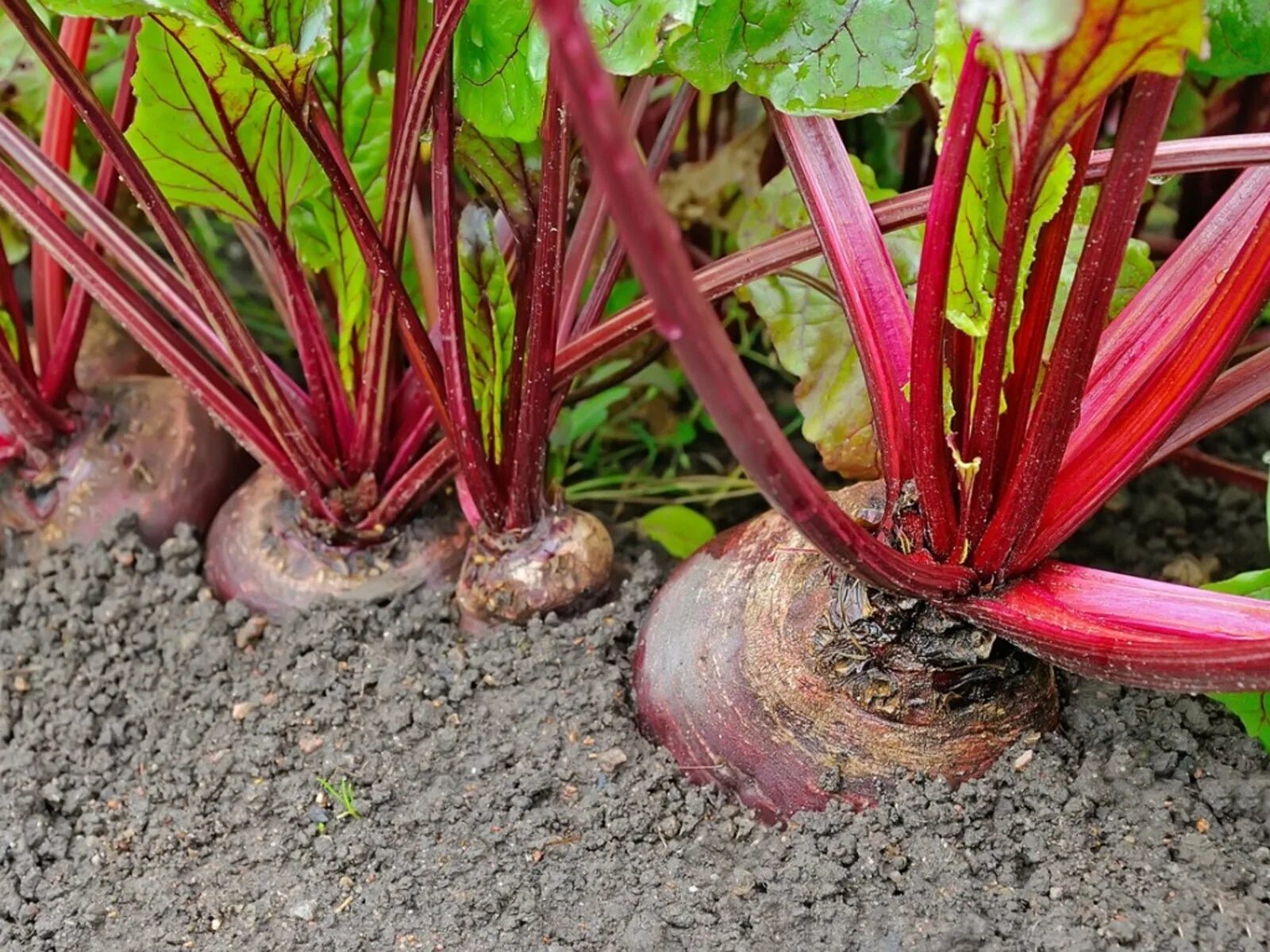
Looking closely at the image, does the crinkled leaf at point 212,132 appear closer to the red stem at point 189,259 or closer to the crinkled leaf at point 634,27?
the red stem at point 189,259

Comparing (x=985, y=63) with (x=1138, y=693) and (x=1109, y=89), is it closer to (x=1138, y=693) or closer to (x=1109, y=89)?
(x=1109, y=89)

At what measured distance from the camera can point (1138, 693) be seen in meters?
→ 1.00

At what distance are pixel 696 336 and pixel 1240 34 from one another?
2.26ft

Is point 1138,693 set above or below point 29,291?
below

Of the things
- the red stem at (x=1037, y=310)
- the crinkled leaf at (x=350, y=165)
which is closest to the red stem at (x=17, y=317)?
the crinkled leaf at (x=350, y=165)

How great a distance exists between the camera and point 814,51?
0.92 meters

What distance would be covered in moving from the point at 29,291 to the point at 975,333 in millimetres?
1741

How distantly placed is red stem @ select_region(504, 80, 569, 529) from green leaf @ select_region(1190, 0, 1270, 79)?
553 millimetres

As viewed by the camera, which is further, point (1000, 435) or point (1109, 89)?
point (1000, 435)

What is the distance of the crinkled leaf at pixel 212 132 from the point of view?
95 cm

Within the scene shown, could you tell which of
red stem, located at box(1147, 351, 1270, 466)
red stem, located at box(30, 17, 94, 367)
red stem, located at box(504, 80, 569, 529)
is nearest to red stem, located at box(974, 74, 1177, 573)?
red stem, located at box(1147, 351, 1270, 466)

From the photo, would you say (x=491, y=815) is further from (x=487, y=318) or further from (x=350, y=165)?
(x=350, y=165)

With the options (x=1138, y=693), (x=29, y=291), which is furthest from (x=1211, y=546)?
(x=29, y=291)

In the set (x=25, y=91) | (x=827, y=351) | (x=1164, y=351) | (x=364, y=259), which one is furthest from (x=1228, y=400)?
(x=25, y=91)
